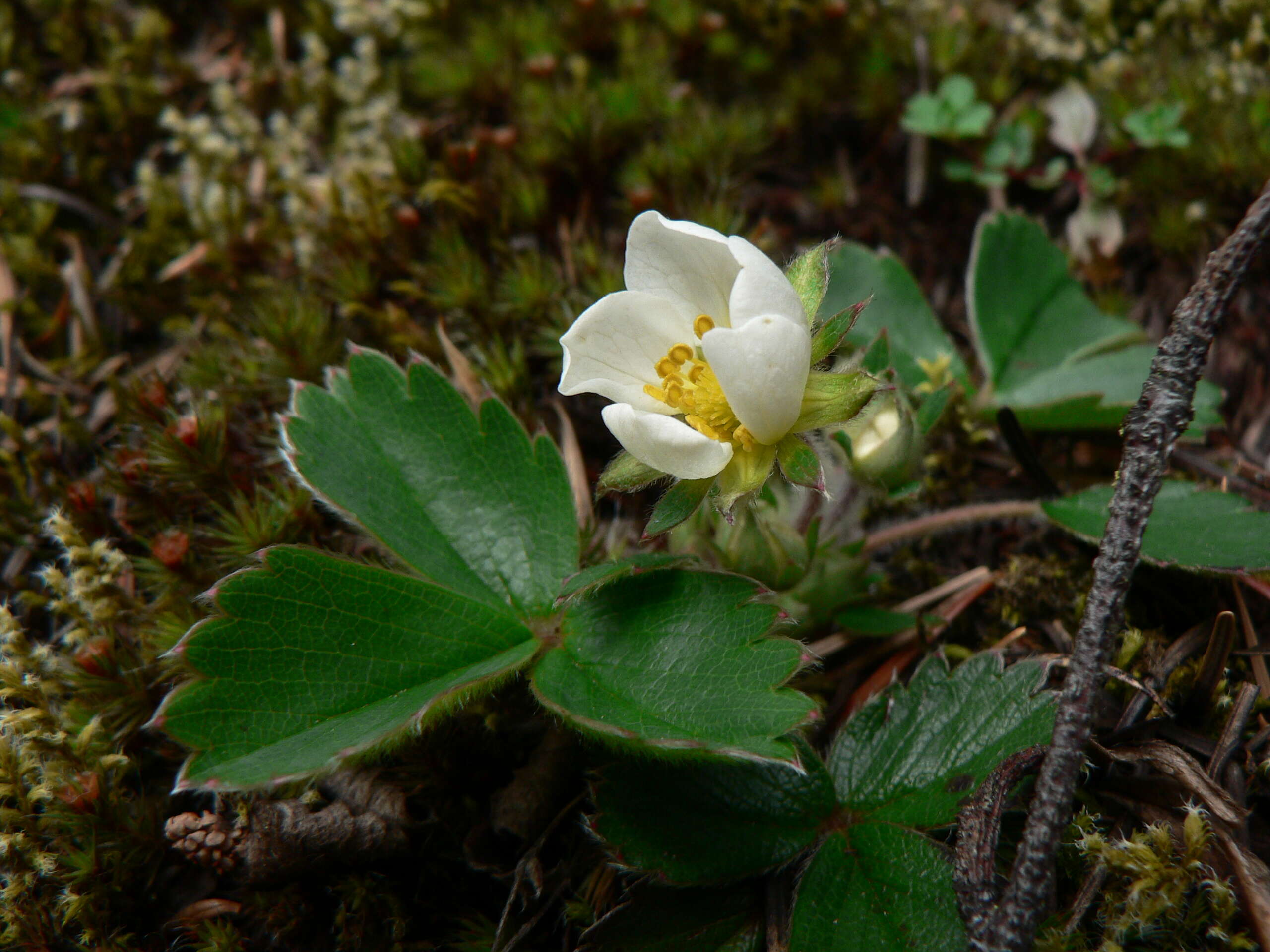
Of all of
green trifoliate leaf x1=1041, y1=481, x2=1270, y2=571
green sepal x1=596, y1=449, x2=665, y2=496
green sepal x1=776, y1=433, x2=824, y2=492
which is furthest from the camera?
green trifoliate leaf x1=1041, y1=481, x2=1270, y2=571

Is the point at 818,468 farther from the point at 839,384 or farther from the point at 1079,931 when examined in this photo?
the point at 1079,931

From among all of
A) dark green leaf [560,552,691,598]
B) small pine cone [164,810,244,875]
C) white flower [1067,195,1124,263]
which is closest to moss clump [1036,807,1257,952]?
dark green leaf [560,552,691,598]

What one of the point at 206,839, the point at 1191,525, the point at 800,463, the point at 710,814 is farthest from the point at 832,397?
the point at 206,839

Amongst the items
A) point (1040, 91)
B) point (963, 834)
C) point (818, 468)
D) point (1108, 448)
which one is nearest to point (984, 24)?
point (1040, 91)

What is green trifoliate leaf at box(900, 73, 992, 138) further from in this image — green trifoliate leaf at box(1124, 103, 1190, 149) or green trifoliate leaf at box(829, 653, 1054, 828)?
green trifoliate leaf at box(829, 653, 1054, 828)

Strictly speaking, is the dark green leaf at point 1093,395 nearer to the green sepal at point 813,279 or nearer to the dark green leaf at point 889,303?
the dark green leaf at point 889,303

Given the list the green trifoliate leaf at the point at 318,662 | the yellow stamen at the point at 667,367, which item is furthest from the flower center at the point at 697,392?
the green trifoliate leaf at the point at 318,662

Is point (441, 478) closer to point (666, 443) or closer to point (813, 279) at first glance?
point (666, 443)
